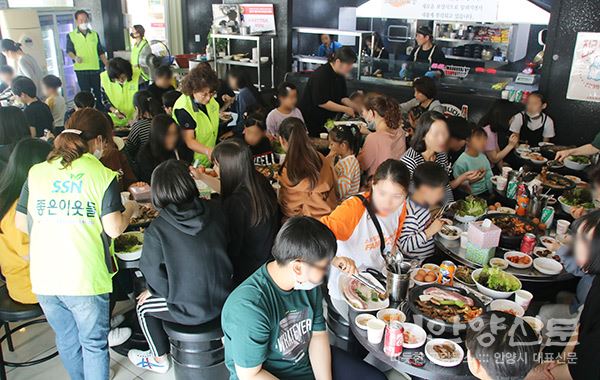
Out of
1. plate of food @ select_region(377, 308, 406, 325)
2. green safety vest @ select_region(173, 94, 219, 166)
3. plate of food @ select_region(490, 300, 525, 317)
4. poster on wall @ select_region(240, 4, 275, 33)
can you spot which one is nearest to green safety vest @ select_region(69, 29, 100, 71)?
poster on wall @ select_region(240, 4, 275, 33)

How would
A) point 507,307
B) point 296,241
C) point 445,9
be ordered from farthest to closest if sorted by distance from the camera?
point 445,9, point 507,307, point 296,241

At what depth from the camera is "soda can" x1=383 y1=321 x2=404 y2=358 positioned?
2.22 meters

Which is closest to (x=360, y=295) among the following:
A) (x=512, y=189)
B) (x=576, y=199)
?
(x=512, y=189)

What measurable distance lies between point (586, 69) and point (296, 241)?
18.6 ft

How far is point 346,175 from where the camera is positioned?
426 cm

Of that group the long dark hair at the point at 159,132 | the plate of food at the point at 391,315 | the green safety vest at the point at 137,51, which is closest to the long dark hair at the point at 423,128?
the plate of food at the point at 391,315

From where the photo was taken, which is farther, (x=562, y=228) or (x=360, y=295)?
(x=562, y=228)

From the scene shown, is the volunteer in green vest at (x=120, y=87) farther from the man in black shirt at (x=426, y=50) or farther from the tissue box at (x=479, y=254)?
the man in black shirt at (x=426, y=50)

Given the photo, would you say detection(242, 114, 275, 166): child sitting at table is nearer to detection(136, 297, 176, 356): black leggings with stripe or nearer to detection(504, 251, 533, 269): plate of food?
detection(136, 297, 176, 356): black leggings with stripe

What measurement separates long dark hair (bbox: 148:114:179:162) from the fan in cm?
332

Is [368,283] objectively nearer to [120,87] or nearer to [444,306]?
[444,306]

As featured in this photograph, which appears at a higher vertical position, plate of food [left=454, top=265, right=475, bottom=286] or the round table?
plate of food [left=454, top=265, right=475, bottom=286]

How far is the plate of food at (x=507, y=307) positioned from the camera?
2.57m

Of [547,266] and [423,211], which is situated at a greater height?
[423,211]
